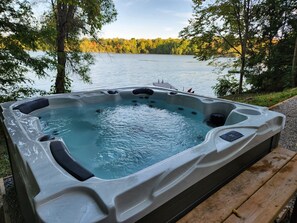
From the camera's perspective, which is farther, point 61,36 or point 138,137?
point 61,36

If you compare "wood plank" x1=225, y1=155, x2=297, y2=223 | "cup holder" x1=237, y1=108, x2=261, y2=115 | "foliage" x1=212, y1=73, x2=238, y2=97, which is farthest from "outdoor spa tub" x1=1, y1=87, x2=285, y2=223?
"foliage" x1=212, y1=73, x2=238, y2=97

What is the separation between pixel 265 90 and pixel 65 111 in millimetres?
6310

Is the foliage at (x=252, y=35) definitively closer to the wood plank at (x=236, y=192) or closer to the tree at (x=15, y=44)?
the tree at (x=15, y=44)

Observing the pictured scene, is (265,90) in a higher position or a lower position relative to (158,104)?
lower

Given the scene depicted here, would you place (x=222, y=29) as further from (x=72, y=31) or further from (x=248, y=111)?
(x=248, y=111)

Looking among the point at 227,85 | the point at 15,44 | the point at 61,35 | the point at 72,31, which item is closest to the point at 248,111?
the point at 15,44

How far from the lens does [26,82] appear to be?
12.3ft

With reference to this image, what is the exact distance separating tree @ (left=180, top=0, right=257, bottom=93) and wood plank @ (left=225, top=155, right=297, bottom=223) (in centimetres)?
621

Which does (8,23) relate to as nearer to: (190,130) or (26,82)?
(26,82)

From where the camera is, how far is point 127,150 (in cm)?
208

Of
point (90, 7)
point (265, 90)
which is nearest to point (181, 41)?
point (265, 90)

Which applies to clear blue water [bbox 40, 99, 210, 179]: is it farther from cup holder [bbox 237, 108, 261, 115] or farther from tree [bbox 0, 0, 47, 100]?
tree [bbox 0, 0, 47, 100]

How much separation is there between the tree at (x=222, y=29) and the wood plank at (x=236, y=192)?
603 centimetres

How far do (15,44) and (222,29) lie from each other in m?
6.20
